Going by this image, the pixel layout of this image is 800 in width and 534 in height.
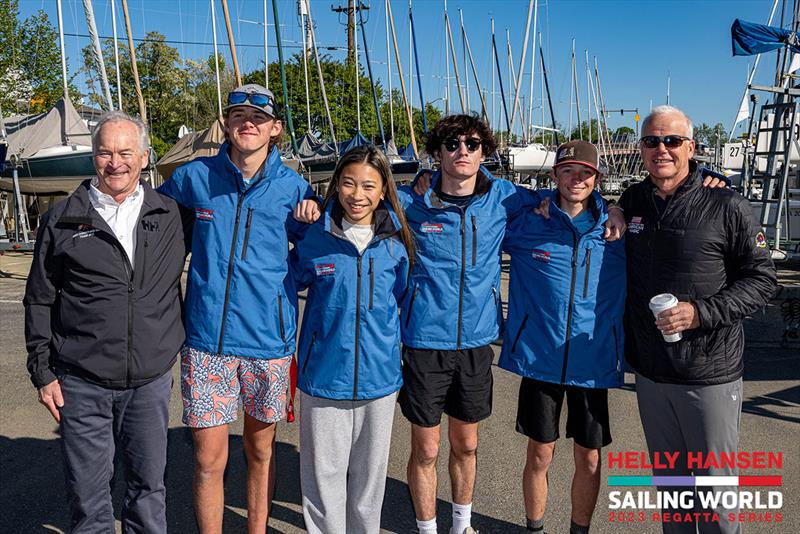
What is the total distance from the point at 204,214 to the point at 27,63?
27.1 m

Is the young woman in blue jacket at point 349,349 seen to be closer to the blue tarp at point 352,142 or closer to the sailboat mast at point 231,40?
the sailboat mast at point 231,40

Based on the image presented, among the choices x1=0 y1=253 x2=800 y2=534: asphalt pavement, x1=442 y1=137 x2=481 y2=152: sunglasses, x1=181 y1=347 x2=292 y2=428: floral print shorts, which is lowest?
x1=0 y1=253 x2=800 y2=534: asphalt pavement

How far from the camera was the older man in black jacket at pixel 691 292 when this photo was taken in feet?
9.61

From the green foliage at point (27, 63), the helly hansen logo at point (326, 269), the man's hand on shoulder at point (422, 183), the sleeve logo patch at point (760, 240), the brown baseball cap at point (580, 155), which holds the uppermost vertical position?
the green foliage at point (27, 63)

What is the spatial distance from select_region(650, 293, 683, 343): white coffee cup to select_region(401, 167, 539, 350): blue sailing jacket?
0.90m

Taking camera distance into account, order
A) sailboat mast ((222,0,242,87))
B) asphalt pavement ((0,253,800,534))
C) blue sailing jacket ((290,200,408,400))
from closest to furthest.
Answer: blue sailing jacket ((290,200,408,400)) < asphalt pavement ((0,253,800,534)) < sailboat mast ((222,0,242,87))

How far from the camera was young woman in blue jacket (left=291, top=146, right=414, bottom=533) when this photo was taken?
3.05 metres

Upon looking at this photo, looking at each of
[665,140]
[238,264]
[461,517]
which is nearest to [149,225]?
[238,264]

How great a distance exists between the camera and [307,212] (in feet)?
10.3

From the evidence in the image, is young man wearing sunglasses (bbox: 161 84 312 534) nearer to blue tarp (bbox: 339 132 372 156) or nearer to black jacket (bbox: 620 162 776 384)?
black jacket (bbox: 620 162 776 384)

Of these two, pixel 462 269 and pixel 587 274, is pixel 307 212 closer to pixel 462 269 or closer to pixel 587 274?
pixel 462 269

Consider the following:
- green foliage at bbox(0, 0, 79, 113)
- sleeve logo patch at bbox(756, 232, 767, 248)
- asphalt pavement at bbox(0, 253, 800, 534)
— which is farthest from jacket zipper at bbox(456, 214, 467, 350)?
green foliage at bbox(0, 0, 79, 113)

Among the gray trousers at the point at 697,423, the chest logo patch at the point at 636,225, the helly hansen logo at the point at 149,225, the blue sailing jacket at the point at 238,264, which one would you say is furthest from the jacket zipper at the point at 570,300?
the helly hansen logo at the point at 149,225

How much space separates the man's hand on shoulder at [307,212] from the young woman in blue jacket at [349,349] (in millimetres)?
41
